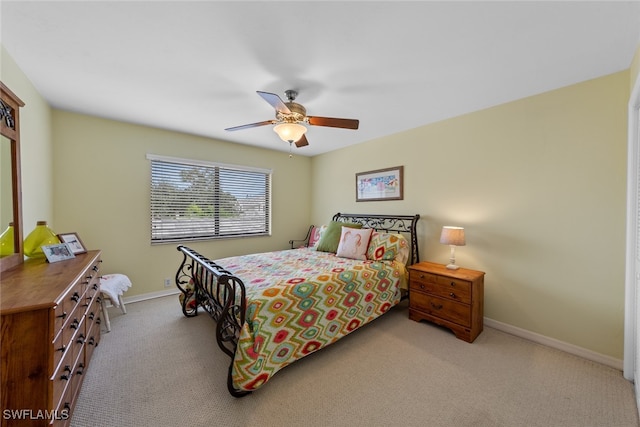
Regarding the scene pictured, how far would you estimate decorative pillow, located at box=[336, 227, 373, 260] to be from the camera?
10.4ft

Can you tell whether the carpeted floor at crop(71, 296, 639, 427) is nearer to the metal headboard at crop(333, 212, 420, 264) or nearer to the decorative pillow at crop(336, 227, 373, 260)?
the decorative pillow at crop(336, 227, 373, 260)

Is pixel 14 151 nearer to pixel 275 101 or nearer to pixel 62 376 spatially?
pixel 62 376

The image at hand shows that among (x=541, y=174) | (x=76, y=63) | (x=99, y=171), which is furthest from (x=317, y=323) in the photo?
(x=99, y=171)

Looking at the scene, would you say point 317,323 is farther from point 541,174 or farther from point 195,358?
point 541,174

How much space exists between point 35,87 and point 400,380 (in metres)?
4.16

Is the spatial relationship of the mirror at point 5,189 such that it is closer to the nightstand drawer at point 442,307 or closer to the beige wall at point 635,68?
the nightstand drawer at point 442,307

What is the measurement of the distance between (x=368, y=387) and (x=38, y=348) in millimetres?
1904

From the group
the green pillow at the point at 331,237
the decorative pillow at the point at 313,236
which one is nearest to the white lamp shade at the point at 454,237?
the green pillow at the point at 331,237

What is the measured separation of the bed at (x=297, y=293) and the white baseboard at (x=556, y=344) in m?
1.05

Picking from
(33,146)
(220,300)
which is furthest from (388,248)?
(33,146)

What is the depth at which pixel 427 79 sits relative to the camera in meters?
2.13

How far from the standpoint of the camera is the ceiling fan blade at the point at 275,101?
1.81m

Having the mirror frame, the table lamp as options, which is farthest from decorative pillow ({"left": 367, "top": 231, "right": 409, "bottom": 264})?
the mirror frame

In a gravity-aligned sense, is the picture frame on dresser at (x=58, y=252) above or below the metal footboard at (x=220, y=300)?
above
